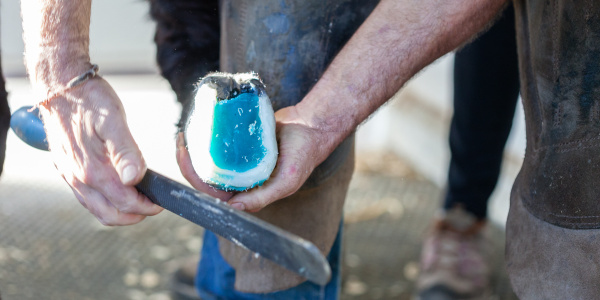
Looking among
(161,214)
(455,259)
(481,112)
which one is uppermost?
(481,112)

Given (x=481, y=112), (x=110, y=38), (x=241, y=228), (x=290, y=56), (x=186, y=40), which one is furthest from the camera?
(x=110, y=38)

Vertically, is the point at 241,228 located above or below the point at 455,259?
above

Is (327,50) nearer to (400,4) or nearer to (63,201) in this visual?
(400,4)

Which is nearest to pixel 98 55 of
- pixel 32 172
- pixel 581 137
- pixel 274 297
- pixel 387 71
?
pixel 32 172

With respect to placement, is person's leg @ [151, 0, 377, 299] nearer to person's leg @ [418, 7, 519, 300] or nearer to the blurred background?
the blurred background

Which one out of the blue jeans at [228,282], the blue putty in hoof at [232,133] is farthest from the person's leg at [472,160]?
the blue putty in hoof at [232,133]

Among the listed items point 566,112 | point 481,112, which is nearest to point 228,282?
point 566,112

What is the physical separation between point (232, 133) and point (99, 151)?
6.6 inches

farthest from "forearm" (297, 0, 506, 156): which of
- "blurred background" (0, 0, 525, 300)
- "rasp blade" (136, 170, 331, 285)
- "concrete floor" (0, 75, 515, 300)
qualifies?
"concrete floor" (0, 75, 515, 300)

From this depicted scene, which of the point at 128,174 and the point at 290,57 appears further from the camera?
the point at 290,57

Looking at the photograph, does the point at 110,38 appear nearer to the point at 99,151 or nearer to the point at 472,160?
the point at 472,160

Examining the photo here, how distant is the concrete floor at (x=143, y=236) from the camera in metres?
1.44

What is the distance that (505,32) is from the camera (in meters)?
1.24

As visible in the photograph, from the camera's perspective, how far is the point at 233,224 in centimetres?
61
